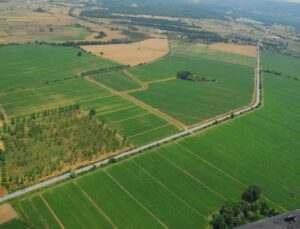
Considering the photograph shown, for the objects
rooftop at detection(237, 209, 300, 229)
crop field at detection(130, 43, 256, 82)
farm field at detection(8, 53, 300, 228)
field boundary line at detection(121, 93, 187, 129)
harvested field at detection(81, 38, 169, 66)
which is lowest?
farm field at detection(8, 53, 300, 228)

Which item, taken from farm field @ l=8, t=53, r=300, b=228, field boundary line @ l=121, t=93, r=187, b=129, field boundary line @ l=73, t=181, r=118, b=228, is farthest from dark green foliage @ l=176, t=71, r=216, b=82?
field boundary line @ l=73, t=181, r=118, b=228

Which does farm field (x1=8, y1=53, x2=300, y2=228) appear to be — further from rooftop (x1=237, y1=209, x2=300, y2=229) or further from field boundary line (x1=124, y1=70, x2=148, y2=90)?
field boundary line (x1=124, y1=70, x2=148, y2=90)

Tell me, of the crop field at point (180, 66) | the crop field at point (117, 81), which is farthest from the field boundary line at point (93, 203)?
the crop field at point (180, 66)

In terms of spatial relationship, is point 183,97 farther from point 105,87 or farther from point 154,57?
point 154,57

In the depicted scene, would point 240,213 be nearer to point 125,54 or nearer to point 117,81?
point 117,81

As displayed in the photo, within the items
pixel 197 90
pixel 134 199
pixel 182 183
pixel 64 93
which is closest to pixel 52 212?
pixel 134 199

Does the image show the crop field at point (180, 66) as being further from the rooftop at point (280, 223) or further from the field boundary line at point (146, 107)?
the rooftop at point (280, 223)
